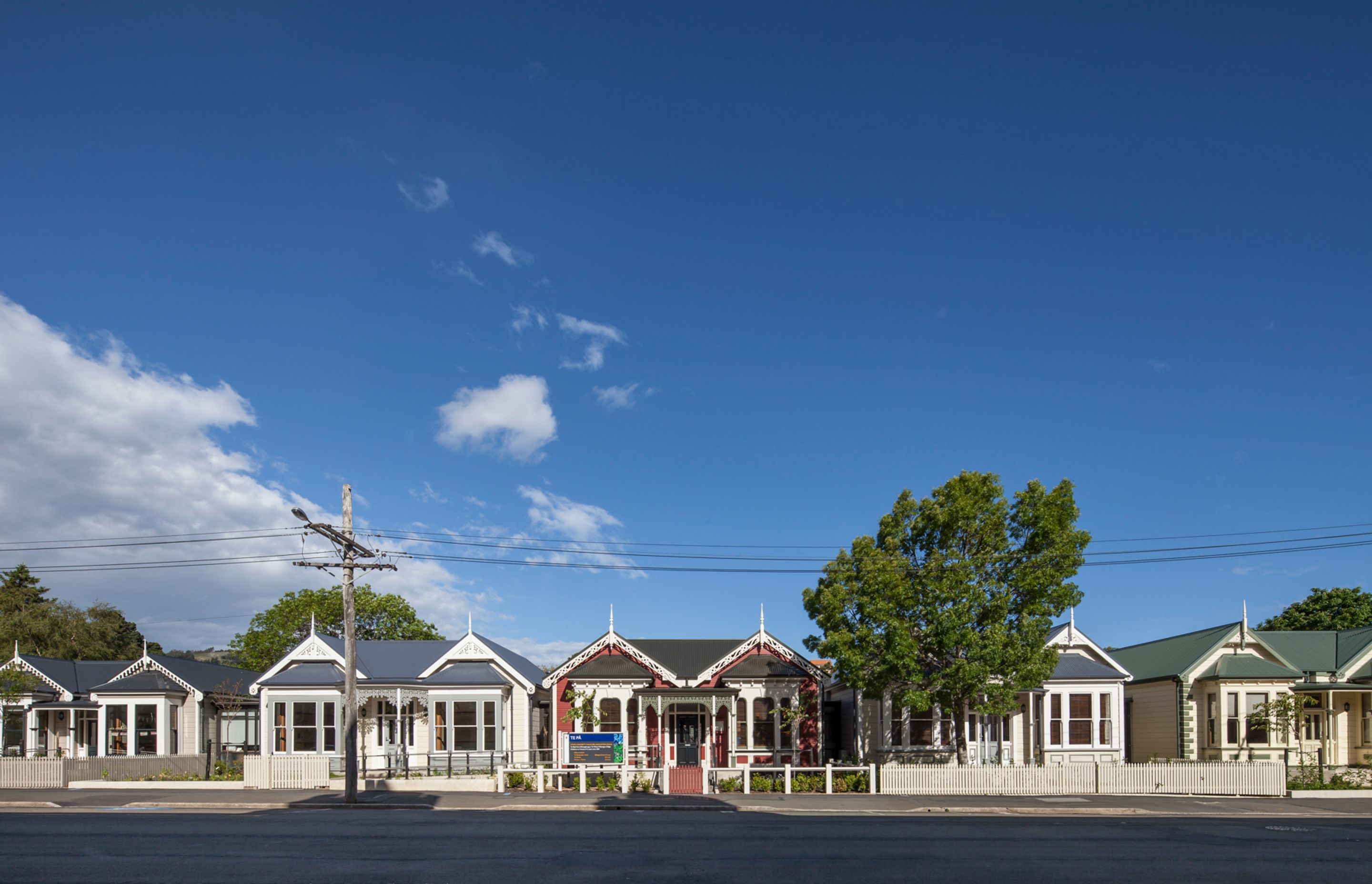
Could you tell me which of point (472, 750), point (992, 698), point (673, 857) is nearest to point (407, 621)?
point (472, 750)

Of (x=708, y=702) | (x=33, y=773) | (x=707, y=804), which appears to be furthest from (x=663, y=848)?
(x=33, y=773)

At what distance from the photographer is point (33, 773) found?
1416 inches

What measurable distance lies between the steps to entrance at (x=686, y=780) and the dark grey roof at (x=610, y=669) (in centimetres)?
1037

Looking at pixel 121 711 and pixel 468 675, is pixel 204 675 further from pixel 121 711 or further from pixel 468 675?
pixel 468 675

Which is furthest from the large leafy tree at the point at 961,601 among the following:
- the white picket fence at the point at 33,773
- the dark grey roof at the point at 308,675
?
the white picket fence at the point at 33,773

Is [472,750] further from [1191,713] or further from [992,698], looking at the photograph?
[1191,713]

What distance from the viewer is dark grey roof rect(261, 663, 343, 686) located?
4138cm

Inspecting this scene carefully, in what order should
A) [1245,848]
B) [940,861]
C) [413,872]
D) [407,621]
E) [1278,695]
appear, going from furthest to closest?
[407,621] → [1278,695] → [1245,848] → [940,861] → [413,872]

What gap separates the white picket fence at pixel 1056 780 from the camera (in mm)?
33500

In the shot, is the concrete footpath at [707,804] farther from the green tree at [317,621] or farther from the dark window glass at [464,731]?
the green tree at [317,621]

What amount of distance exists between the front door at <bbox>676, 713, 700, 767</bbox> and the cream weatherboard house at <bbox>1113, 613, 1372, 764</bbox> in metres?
19.0

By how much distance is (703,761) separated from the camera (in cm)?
3406

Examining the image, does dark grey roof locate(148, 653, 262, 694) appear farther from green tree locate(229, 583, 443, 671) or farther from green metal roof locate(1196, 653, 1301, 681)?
green metal roof locate(1196, 653, 1301, 681)

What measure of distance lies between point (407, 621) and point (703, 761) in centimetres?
5187
